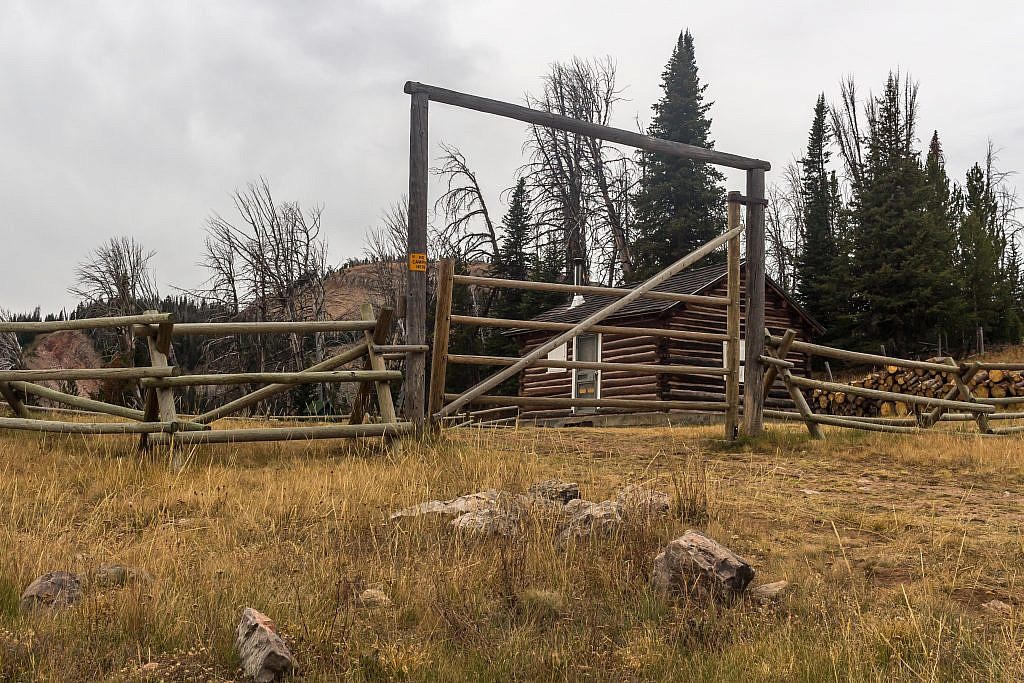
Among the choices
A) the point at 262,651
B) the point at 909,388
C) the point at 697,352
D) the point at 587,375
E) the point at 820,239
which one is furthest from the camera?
the point at 820,239

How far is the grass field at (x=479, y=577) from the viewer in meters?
2.96

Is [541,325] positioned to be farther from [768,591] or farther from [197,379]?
[768,591]

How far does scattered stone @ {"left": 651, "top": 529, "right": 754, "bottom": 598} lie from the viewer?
3.59 meters

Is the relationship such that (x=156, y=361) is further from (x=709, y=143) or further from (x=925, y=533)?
(x=709, y=143)

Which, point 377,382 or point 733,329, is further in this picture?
point 733,329

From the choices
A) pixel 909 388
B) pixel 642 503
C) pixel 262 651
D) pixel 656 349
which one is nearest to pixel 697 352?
pixel 656 349

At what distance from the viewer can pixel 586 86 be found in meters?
35.4

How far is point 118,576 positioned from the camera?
145 inches

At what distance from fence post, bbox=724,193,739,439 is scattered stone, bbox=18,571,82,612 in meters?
7.11

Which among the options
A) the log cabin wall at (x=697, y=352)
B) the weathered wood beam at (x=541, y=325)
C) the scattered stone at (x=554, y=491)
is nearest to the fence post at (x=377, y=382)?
the weathered wood beam at (x=541, y=325)

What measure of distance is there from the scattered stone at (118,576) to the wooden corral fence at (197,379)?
3.13m

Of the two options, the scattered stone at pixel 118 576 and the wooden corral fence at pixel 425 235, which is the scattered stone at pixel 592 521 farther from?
the wooden corral fence at pixel 425 235

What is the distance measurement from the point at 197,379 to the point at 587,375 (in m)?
16.9

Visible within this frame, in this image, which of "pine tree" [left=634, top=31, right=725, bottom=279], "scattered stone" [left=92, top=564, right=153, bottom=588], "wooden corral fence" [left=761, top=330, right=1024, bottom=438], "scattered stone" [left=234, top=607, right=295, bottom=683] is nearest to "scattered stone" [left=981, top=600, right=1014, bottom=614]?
"scattered stone" [left=234, top=607, right=295, bottom=683]
